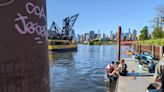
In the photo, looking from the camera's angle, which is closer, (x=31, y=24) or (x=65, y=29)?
(x=31, y=24)

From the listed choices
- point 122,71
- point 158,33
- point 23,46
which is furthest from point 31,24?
point 158,33

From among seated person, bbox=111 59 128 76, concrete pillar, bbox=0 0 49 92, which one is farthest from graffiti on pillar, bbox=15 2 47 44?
seated person, bbox=111 59 128 76

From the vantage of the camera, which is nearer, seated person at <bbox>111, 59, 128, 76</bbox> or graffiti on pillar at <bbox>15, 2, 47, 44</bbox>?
graffiti on pillar at <bbox>15, 2, 47, 44</bbox>

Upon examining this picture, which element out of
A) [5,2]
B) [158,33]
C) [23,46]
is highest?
[158,33]

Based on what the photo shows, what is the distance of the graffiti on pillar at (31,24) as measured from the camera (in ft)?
6.45

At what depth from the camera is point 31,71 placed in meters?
2.04

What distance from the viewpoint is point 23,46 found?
198 centimetres

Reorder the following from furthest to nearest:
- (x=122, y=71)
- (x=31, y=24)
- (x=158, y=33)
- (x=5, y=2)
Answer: (x=158, y=33) < (x=122, y=71) < (x=31, y=24) < (x=5, y=2)

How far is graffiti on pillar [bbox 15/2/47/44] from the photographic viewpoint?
1965 millimetres

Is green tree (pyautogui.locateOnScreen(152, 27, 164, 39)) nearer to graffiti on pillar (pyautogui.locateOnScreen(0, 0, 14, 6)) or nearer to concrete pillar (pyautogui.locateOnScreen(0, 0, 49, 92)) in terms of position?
concrete pillar (pyautogui.locateOnScreen(0, 0, 49, 92))

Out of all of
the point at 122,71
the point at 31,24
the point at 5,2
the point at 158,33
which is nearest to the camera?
the point at 5,2

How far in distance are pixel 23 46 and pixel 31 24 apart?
0.17m

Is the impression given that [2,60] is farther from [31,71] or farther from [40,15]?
[40,15]

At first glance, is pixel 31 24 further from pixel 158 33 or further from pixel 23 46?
pixel 158 33
